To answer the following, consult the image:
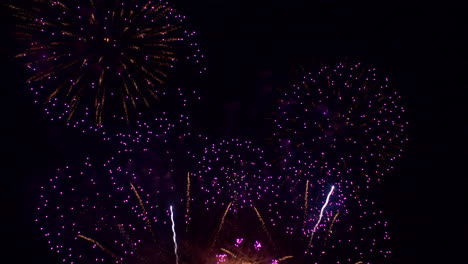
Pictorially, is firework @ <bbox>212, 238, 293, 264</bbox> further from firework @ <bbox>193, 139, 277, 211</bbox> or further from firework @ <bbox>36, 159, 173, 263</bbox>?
firework @ <bbox>36, 159, 173, 263</bbox>

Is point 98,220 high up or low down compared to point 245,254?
up

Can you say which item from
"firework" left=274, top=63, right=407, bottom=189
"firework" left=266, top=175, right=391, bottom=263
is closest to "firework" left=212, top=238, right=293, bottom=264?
"firework" left=266, top=175, right=391, bottom=263

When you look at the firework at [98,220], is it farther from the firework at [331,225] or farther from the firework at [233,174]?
the firework at [331,225]

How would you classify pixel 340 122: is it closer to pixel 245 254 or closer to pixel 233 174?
pixel 233 174

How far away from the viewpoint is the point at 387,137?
19.4 feet

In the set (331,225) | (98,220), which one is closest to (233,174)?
(331,225)

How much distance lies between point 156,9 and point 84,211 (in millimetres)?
3306

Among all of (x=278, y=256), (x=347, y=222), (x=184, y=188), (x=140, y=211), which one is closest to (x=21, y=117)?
(x=140, y=211)

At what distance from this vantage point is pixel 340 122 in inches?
234

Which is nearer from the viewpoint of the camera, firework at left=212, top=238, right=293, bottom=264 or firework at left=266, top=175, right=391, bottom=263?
firework at left=212, top=238, right=293, bottom=264

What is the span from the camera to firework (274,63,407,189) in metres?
5.80

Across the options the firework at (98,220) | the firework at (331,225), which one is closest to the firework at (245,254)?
the firework at (331,225)

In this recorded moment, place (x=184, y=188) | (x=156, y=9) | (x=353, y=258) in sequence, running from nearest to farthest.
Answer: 1. (x=156, y=9)
2. (x=184, y=188)
3. (x=353, y=258)

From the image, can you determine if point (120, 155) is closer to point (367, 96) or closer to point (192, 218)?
point (192, 218)
